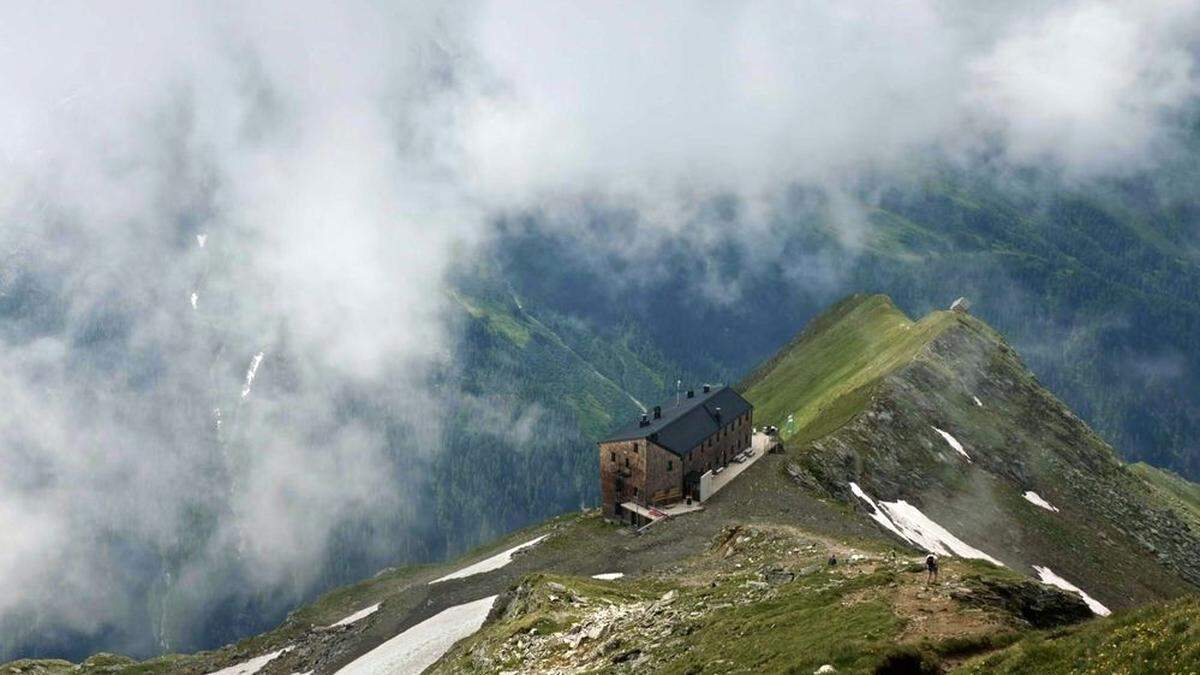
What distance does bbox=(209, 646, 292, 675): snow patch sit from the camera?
102 m

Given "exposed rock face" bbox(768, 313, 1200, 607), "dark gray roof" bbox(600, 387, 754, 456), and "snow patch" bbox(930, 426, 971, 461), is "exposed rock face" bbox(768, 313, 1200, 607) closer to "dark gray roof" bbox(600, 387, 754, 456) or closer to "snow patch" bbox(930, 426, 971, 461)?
"snow patch" bbox(930, 426, 971, 461)

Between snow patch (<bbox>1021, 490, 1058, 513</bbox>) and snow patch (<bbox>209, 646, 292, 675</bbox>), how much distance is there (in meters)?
101

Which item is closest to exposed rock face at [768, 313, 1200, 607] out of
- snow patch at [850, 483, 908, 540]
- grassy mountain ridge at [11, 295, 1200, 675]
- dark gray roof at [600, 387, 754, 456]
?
grassy mountain ridge at [11, 295, 1200, 675]

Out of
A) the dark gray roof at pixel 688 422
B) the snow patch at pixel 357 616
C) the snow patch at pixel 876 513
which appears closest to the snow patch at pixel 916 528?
the snow patch at pixel 876 513

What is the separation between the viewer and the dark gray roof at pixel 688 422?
378ft

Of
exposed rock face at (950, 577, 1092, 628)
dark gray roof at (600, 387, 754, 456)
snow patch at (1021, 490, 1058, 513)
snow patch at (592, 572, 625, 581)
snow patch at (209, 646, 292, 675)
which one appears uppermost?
dark gray roof at (600, 387, 754, 456)

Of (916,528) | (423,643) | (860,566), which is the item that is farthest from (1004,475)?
(423,643)

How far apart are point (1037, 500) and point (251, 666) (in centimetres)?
10589

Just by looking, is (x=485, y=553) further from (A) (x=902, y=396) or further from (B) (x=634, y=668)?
(B) (x=634, y=668)

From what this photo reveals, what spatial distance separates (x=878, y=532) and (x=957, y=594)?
54.9 m

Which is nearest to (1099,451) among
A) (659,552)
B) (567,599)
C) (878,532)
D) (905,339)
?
(905,339)

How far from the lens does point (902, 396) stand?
138875 millimetres

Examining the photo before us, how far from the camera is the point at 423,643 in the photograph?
84.4 metres

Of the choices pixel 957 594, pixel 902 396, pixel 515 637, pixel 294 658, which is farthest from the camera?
pixel 902 396
